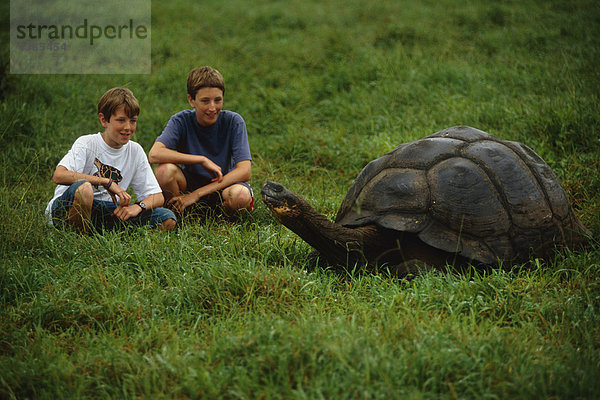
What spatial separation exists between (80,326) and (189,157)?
1.72 meters

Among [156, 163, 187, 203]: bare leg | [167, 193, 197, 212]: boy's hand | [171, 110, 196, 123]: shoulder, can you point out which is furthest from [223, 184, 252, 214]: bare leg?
[171, 110, 196, 123]: shoulder

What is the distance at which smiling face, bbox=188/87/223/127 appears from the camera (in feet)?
12.9

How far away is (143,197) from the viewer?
3789 millimetres

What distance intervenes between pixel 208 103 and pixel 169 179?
26.8 inches

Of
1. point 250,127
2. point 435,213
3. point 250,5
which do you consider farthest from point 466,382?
point 250,5

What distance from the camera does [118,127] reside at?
11.7 ft

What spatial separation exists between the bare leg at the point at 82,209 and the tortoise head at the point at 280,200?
135 centimetres

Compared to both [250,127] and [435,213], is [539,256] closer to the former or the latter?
[435,213]

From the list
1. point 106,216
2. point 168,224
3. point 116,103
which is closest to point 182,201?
point 168,224

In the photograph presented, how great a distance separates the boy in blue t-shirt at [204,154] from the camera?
13.0 ft

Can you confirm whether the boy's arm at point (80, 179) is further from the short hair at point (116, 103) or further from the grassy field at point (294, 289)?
the short hair at point (116, 103)

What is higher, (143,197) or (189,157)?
(189,157)

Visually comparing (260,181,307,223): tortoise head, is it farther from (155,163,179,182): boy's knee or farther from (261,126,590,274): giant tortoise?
(155,163,179,182): boy's knee

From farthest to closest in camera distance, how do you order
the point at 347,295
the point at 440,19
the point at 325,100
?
the point at 440,19, the point at 325,100, the point at 347,295
